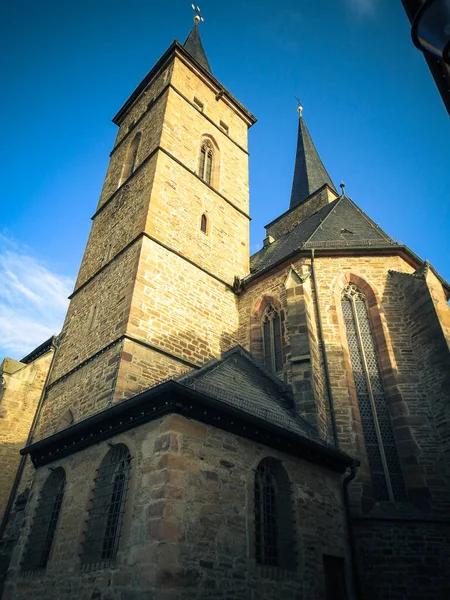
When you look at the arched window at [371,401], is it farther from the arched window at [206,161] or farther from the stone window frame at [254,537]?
the arched window at [206,161]

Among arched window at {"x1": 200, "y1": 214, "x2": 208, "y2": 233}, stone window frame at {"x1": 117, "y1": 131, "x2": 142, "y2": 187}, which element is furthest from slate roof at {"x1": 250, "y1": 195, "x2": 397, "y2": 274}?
stone window frame at {"x1": 117, "y1": 131, "x2": 142, "y2": 187}

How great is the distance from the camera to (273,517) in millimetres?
6508

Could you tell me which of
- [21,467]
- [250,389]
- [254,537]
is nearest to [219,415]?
[254,537]

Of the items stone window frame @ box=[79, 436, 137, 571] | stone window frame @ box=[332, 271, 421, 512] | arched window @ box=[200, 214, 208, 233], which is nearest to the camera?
stone window frame @ box=[79, 436, 137, 571]

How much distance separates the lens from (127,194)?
1474 cm

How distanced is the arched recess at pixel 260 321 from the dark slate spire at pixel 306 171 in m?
12.0

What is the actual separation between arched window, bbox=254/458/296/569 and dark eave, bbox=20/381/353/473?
1.37ft

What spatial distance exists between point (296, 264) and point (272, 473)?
21.0 feet

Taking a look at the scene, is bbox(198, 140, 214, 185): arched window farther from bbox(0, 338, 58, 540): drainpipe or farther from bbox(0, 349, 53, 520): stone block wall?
bbox(0, 349, 53, 520): stone block wall

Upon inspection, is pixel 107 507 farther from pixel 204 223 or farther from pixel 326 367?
pixel 204 223

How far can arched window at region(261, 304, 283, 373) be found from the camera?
11219 mm

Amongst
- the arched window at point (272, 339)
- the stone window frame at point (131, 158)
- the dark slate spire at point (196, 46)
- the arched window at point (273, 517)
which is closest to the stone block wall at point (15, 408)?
the arched window at point (272, 339)

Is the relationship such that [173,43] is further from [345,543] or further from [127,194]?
[345,543]

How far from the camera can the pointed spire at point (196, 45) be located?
21.5 m
